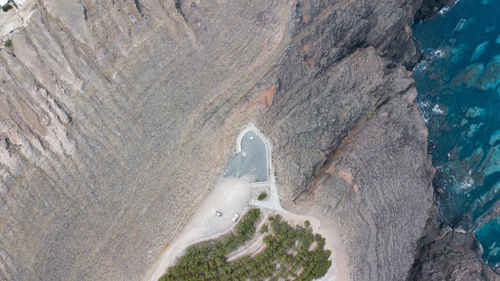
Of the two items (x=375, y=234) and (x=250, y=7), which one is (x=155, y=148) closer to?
(x=250, y=7)

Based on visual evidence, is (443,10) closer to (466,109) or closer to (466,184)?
(466,109)

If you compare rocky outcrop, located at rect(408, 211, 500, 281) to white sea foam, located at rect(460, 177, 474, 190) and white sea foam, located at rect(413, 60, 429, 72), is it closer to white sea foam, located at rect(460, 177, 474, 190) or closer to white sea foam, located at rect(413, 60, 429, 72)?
white sea foam, located at rect(460, 177, 474, 190)

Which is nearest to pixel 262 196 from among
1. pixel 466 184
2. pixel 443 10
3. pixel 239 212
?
pixel 239 212

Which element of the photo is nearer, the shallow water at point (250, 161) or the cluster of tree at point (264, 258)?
the cluster of tree at point (264, 258)

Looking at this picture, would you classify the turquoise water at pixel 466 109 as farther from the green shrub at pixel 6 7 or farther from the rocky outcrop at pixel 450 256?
the green shrub at pixel 6 7

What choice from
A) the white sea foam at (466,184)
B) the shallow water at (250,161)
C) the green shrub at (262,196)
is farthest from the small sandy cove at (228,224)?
the white sea foam at (466,184)

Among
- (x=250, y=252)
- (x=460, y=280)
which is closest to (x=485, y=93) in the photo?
(x=460, y=280)
